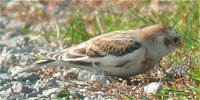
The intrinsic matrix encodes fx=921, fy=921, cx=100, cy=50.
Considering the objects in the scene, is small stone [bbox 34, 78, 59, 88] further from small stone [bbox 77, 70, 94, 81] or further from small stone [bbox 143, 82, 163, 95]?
small stone [bbox 143, 82, 163, 95]

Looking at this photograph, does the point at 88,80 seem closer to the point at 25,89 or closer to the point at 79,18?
the point at 25,89

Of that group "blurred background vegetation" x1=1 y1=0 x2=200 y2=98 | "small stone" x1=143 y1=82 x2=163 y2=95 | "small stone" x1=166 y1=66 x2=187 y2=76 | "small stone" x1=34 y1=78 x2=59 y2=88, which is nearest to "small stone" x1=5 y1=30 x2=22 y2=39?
"blurred background vegetation" x1=1 y1=0 x2=200 y2=98

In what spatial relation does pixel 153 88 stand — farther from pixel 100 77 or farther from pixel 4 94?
pixel 4 94

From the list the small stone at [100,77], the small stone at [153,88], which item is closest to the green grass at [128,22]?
the small stone at [100,77]

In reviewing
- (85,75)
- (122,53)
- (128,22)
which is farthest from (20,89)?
(128,22)

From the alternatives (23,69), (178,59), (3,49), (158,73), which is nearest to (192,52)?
(178,59)

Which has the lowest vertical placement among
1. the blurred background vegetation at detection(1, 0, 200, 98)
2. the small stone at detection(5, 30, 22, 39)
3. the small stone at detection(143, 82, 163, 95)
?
the small stone at detection(5, 30, 22, 39)
